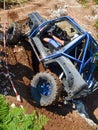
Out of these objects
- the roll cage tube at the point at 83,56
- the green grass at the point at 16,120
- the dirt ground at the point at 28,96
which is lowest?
the dirt ground at the point at 28,96

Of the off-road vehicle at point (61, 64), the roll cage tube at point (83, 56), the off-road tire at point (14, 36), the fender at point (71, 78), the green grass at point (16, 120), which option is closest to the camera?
the green grass at point (16, 120)

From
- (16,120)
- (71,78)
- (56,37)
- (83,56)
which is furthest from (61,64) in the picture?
(16,120)

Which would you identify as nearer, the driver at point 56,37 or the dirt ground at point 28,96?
the dirt ground at point 28,96

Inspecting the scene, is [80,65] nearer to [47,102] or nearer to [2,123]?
[47,102]

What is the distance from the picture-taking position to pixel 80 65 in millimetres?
10242

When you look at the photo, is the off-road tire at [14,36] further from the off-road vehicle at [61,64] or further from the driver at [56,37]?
the driver at [56,37]

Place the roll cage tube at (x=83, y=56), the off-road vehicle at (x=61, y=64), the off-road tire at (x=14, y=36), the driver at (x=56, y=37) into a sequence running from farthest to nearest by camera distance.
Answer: the off-road tire at (x=14, y=36) → the driver at (x=56, y=37) → the roll cage tube at (x=83, y=56) → the off-road vehicle at (x=61, y=64)

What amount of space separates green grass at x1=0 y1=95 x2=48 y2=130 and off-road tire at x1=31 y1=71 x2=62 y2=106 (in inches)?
225

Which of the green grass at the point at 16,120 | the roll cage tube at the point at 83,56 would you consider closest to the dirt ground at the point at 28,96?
the roll cage tube at the point at 83,56

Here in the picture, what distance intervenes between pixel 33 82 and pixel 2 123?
250 inches

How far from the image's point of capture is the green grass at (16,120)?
380 cm

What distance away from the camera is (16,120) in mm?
3947

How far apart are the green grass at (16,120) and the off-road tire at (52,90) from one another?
5715 millimetres

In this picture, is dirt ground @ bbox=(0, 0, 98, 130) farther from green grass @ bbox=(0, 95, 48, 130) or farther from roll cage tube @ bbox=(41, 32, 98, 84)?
green grass @ bbox=(0, 95, 48, 130)
